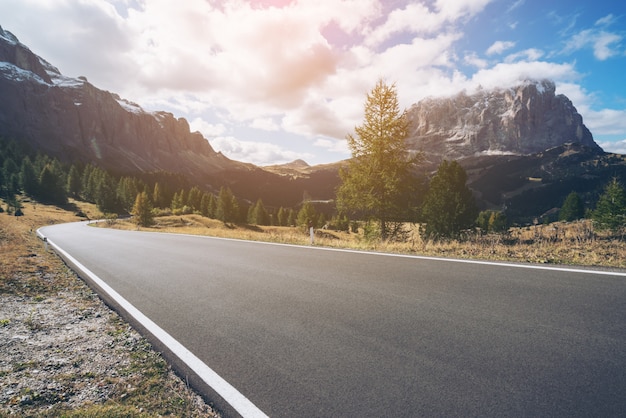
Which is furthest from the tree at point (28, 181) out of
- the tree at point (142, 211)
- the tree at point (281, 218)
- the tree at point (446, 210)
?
the tree at point (446, 210)

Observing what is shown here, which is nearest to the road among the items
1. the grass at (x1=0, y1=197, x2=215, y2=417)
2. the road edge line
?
the road edge line

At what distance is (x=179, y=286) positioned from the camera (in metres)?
6.85

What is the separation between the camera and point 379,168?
644 inches

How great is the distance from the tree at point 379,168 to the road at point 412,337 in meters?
9.16

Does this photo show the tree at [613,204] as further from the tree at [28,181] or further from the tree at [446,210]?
the tree at [28,181]

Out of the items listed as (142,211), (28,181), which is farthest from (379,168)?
(28,181)

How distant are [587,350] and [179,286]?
689cm

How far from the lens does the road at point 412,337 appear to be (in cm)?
255

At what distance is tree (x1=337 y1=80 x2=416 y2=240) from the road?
9.16 m

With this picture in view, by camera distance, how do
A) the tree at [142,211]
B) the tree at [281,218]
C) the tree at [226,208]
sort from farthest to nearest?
1. the tree at [281,218]
2. the tree at [226,208]
3. the tree at [142,211]

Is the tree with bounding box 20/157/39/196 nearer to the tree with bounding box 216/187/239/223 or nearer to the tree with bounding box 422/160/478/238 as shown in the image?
the tree with bounding box 216/187/239/223

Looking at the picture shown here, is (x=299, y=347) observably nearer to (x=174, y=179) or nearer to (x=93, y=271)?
(x=93, y=271)

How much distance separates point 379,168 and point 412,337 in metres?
13.5

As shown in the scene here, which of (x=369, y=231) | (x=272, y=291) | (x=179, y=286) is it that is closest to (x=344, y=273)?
(x=272, y=291)
